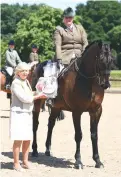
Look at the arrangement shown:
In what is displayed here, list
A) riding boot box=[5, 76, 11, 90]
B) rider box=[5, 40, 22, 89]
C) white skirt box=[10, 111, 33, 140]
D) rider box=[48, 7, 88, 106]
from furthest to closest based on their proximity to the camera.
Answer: rider box=[5, 40, 22, 89]
riding boot box=[5, 76, 11, 90]
rider box=[48, 7, 88, 106]
white skirt box=[10, 111, 33, 140]

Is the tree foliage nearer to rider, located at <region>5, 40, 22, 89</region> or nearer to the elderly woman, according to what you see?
rider, located at <region>5, 40, 22, 89</region>

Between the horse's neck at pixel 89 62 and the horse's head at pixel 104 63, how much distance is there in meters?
0.17

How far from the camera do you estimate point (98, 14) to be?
308 ft

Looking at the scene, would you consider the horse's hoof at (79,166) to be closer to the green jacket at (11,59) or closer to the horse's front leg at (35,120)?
the horse's front leg at (35,120)

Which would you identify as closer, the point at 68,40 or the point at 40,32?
the point at 68,40

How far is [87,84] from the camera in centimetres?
825

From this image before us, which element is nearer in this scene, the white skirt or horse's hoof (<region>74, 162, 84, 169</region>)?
the white skirt

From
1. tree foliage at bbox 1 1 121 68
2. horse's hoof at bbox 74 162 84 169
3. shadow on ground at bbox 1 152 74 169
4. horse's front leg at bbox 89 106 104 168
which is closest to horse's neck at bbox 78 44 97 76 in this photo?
horse's front leg at bbox 89 106 104 168

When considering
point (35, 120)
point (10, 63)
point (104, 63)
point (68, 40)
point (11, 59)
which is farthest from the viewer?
point (11, 59)

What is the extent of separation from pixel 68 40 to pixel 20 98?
2.00m

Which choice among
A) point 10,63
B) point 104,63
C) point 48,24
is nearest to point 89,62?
point 104,63

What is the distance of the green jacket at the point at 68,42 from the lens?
8.98 metres

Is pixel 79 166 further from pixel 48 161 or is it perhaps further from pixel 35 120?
pixel 35 120

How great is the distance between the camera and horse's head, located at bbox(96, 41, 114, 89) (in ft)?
25.4
